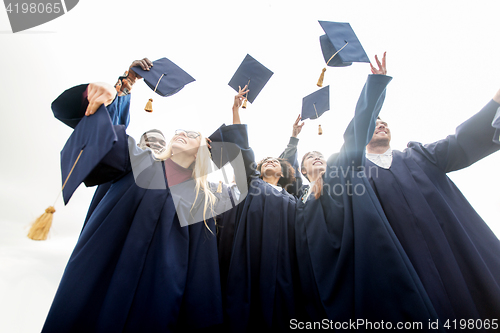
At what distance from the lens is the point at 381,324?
1.37 meters

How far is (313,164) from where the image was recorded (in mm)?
2748

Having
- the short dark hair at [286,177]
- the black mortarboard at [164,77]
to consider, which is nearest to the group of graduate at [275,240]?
the black mortarboard at [164,77]

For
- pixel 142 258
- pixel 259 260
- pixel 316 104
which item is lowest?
pixel 259 260

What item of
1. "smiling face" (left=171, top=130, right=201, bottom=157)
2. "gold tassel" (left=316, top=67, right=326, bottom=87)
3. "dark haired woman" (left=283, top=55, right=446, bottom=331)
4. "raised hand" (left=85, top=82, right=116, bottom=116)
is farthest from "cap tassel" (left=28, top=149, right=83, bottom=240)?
"gold tassel" (left=316, top=67, right=326, bottom=87)

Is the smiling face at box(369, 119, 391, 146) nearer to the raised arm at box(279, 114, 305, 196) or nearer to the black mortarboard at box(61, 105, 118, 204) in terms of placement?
the raised arm at box(279, 114, 305, 196)

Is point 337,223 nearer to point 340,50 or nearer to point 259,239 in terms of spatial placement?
point 259,239

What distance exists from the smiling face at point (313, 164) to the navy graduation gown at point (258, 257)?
564mm

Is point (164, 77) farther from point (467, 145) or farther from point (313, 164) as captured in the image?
point (467, 145)

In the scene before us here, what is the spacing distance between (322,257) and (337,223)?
282mm

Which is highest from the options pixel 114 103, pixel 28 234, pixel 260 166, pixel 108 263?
pixel 114 103

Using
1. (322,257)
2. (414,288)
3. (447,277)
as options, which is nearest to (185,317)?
(322,257)

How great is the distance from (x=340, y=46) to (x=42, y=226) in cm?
298

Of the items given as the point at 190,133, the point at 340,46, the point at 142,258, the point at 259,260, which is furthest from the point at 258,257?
the point at 340,46

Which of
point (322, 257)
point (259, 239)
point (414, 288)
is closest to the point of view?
point (414, 288)
